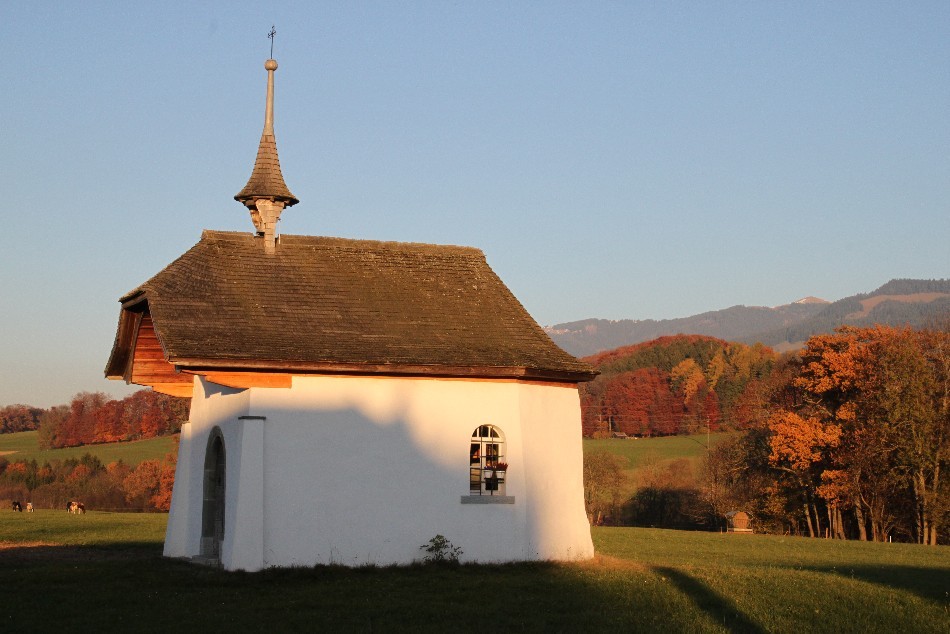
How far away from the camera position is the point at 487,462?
2003 cm

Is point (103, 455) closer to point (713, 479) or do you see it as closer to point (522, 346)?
point (713, 479)

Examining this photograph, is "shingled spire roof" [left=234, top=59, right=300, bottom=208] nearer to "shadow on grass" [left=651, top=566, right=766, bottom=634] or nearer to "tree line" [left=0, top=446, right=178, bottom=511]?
"shadow on grass" [left=651, top=566, right=766, bottom=634]

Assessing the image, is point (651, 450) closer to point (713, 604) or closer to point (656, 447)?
point (656, 447)

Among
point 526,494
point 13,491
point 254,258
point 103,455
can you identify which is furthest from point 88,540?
point 103,455

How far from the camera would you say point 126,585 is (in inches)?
640

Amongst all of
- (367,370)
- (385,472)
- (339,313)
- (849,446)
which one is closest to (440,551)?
(385,472)

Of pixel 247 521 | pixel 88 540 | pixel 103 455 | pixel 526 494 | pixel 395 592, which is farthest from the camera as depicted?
pixel 103 455

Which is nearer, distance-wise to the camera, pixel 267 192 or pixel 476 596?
pixel 476 596

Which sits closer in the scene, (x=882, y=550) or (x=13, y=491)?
(x=882, y=550)

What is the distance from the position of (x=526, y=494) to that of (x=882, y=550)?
43.3ft

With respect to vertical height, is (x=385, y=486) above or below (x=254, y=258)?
below

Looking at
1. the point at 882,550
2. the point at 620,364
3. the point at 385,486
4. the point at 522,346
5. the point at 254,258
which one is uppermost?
the point at 620,364

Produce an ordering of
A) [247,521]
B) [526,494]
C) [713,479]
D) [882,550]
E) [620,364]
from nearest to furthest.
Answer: [247,521] → [526,494] → [882,550] → [713,479] → [620,364]

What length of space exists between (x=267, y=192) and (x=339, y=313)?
356 centimetres
